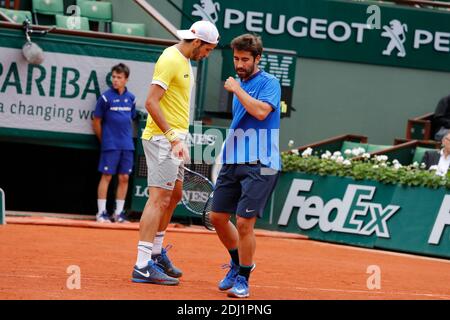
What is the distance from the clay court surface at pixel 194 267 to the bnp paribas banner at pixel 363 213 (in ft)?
1.12

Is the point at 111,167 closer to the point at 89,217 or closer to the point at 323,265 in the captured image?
the point at 89,217

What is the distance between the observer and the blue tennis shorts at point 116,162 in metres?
14.4

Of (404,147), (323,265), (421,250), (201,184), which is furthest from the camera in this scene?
(404,147)

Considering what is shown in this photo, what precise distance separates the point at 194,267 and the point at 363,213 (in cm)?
433

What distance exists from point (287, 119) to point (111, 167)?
158 inches

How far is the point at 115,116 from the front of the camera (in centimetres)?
1439

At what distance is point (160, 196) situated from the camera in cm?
840

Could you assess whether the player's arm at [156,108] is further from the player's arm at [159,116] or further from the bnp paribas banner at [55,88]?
the bnp paribas banner at [55,88]

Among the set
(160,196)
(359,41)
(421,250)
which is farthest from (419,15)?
(160,196)

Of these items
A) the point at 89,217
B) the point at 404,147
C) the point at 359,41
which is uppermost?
the point at 359,41

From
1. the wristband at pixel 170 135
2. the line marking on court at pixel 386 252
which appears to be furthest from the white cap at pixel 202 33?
the line marking on court at pixel 386 252

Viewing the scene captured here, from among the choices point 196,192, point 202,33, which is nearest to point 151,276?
point 196,192

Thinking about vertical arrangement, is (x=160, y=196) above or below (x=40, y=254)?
above

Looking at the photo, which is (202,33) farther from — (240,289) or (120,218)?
(120,218)
